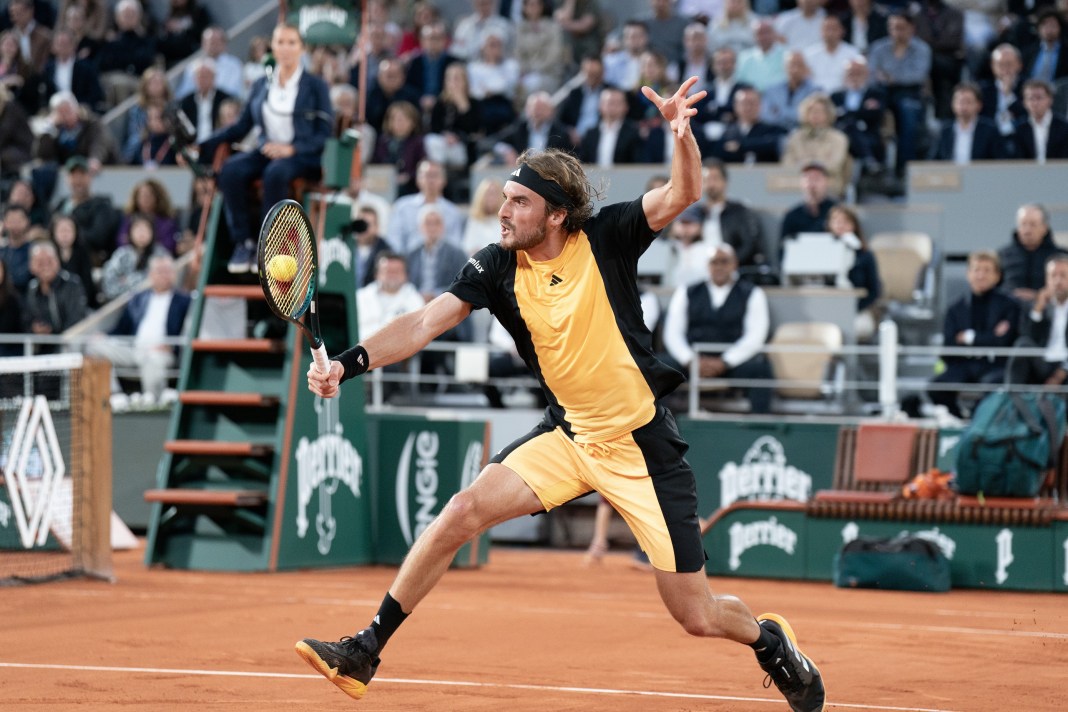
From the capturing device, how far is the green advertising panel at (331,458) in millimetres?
11750

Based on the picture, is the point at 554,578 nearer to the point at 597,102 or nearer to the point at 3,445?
the point at 3,445

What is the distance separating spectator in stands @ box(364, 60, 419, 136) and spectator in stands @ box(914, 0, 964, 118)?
19.5 feet

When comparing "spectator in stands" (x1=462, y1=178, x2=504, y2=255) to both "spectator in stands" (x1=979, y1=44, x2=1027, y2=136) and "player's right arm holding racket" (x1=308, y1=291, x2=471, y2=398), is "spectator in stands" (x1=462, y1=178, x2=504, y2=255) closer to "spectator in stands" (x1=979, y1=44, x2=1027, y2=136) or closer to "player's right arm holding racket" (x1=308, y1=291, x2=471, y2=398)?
"spectator in stands" (x1=979, y1=44, x2=1027, y2=136)

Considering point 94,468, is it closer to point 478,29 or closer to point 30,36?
point 478,29

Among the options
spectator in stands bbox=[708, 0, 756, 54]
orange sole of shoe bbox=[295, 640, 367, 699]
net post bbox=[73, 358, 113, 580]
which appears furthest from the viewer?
spectator in stands bbox=[708, 0, 756, 54]

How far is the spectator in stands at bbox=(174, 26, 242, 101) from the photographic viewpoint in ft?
66.8

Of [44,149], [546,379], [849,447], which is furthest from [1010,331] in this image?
[44,149]

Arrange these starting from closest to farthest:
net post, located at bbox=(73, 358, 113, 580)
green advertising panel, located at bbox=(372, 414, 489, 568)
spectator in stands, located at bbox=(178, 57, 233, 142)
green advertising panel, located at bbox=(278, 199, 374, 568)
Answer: net post, located at bbox=(73, 358, 113, 580), green advertising panel, located at bbox=(278, 199, 374, 568), green advertising panel, located at bbox=(372, 414, 489, 568), spectator in stands, located at bbox=(178, 57, 233, 142)

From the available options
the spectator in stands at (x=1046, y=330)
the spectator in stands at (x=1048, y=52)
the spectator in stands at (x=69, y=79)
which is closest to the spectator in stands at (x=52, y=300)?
the spectator in stands at (x=69, y=79)

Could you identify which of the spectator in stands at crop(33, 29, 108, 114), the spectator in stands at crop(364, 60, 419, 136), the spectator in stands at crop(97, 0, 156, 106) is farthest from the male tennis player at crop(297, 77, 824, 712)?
the spectator in stands at crop(97, 0, 156, 106)

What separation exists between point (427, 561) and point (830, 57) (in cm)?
1245

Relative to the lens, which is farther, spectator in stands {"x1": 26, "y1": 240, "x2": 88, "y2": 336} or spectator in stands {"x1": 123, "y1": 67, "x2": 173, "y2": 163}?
spectator in stands {"x1": 123, "y1": 67, "x2": 173, "y2": 163}

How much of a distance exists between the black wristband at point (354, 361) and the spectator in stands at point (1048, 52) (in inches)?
489

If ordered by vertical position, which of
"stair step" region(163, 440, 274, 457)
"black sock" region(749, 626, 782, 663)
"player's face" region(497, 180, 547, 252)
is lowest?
"black sock" region(749, 626, 782, 663)
